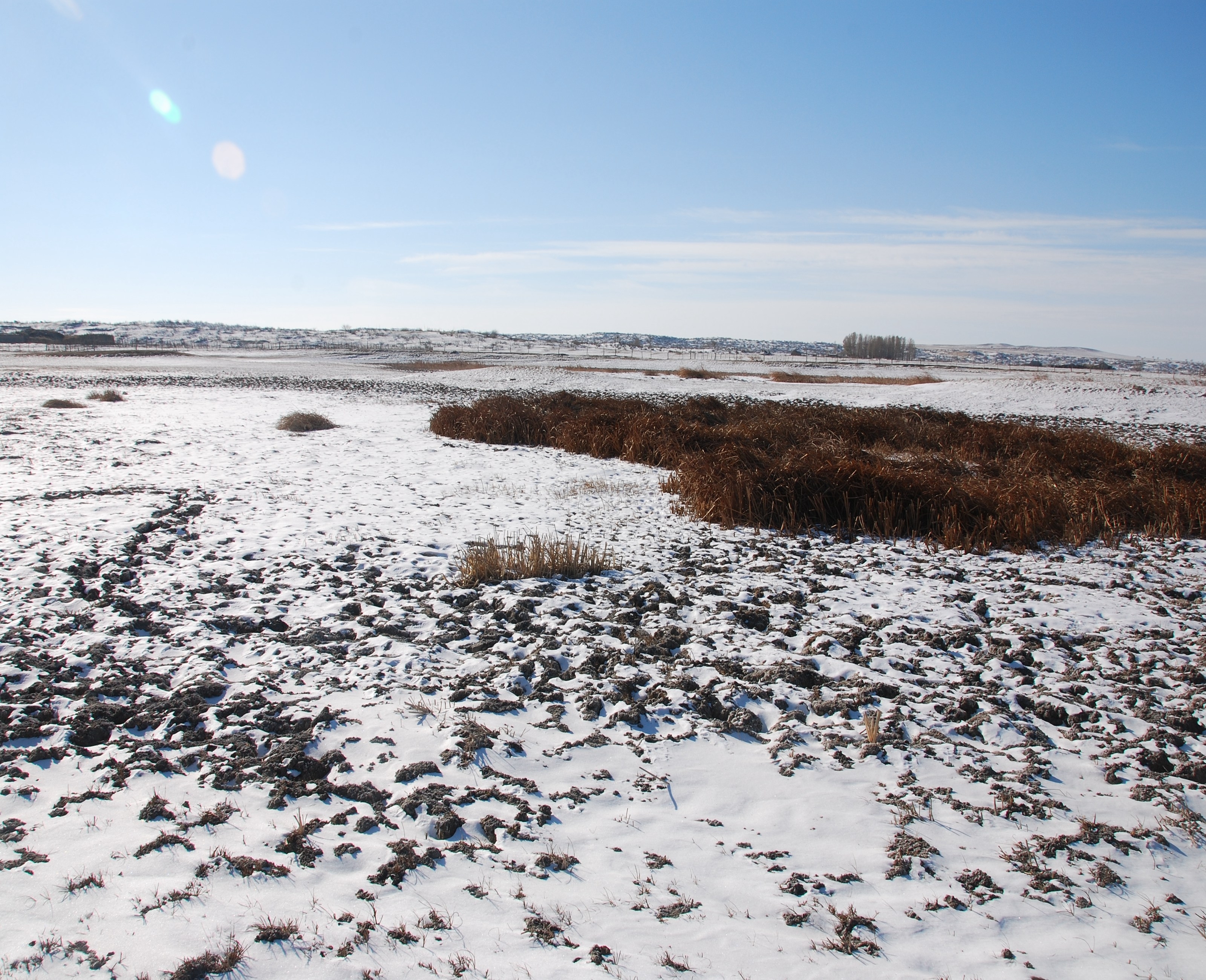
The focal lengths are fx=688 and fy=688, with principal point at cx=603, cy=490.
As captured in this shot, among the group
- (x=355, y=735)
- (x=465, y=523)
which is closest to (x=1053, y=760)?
(x=355, y=735)

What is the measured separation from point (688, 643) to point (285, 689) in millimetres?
2823

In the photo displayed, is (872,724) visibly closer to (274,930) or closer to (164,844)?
(274,930)

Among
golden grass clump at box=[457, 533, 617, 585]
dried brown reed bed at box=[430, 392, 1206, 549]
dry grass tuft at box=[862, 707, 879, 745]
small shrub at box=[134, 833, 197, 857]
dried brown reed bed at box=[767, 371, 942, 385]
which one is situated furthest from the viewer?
dried brown reed bed at box=[767, 371, 942, 385]

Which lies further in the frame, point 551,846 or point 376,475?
point 376,475

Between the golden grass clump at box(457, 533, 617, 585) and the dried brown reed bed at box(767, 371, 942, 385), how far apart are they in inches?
1184

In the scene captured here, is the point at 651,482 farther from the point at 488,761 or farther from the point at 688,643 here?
the point at 488,761

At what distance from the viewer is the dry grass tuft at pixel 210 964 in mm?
2367

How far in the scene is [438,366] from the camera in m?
51.9

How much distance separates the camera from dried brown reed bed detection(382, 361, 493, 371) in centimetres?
4750

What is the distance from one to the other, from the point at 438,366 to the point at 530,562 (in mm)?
47887

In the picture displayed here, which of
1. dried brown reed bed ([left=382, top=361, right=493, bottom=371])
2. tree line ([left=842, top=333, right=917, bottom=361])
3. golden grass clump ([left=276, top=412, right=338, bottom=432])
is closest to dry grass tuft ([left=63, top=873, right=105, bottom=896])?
golden grass clump ([left=276, top=412, right=338, bottom=432])

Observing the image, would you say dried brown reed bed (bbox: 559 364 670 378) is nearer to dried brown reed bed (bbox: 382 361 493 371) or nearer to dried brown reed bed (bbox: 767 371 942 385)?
dried brown reed bed (bbox: 382 361 493 371)

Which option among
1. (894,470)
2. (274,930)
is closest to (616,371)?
(894,470)

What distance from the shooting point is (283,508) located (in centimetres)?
877
